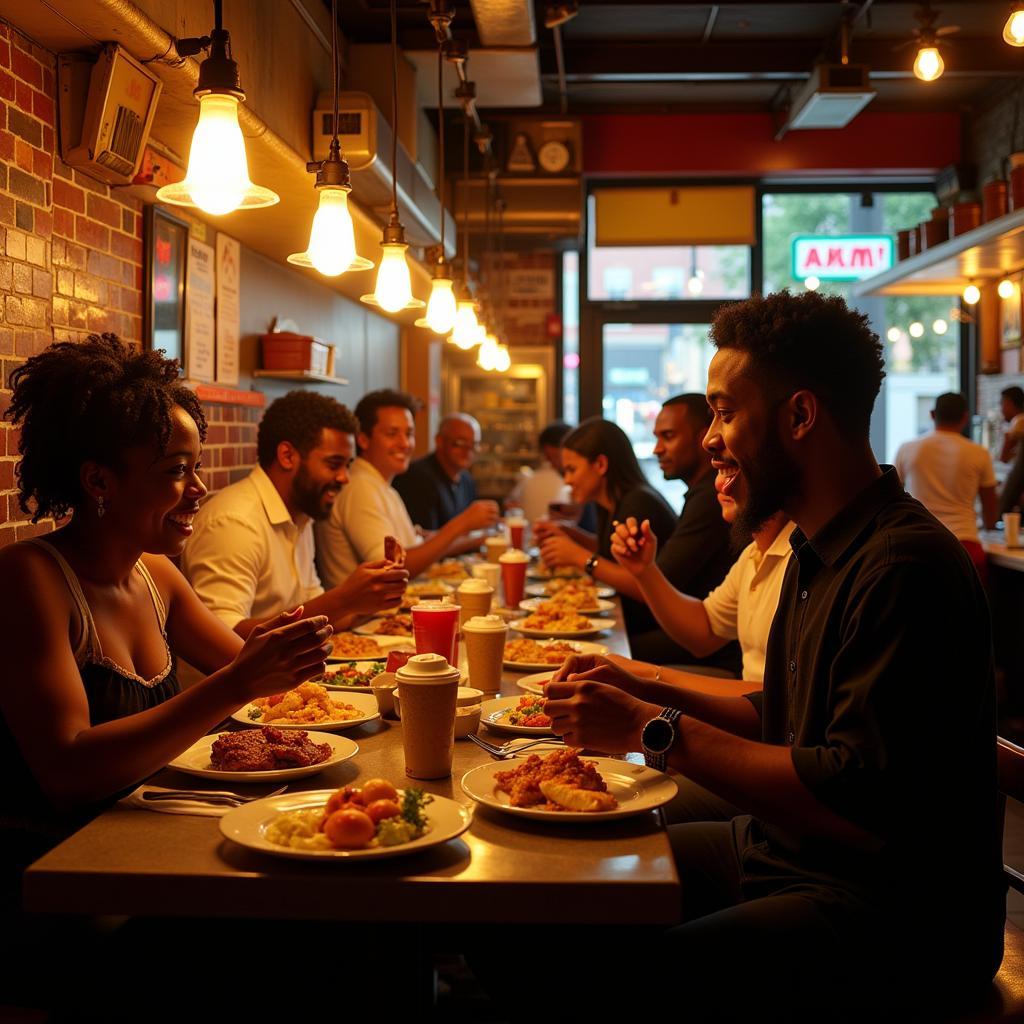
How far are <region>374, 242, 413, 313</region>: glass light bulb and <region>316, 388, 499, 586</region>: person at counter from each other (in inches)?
68.8

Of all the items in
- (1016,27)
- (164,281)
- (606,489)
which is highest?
(1016,27)

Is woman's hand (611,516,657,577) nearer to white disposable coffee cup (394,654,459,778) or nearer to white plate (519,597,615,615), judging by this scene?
white plate (519,597,615,615)

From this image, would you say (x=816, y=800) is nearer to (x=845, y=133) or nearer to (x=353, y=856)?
(x=353, y=856)

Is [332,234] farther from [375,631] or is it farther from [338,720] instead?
[375,631]

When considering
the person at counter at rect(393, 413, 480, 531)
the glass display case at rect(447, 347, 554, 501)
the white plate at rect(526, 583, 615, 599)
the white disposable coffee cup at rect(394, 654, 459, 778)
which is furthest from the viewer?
the glass display case at rect(447, 347, 554, 501)

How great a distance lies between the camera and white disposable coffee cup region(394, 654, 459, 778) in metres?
1.87

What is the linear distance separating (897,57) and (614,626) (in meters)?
5.42

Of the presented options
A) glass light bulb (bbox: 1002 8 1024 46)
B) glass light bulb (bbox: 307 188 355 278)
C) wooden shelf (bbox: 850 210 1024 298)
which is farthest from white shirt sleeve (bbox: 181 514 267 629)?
wooden shelf (bbox: 850 210 1024 298)

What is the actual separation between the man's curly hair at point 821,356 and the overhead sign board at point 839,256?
8.02 metres

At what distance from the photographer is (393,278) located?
123 inches

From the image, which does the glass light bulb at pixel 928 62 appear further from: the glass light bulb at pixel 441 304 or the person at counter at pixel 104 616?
the person at counter at pixel 104 616

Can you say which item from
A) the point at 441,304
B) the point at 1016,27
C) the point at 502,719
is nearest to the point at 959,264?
the point at 1016,27

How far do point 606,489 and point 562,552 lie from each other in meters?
0.54

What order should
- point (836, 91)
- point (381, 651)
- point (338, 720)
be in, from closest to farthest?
point (338, 720)
point (381, 651)
point (836, 91)
